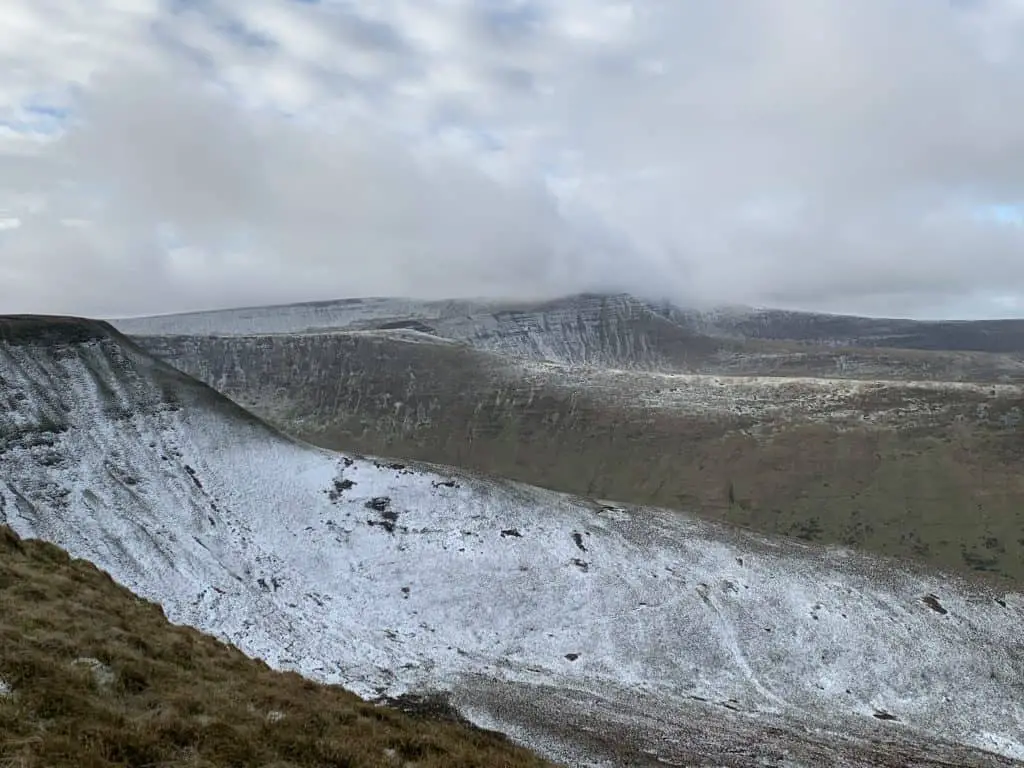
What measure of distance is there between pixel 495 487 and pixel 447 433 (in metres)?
121

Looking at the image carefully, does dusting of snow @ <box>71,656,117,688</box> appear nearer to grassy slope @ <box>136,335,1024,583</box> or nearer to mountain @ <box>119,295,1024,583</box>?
mountain @ <box>119,295,1024,583</box>

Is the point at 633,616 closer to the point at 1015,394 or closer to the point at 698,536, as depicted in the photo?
the point at 698,536

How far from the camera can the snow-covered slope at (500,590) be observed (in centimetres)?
3019

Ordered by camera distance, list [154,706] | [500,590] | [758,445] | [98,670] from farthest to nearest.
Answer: [758,445] → [500,590] → [98,670] → [154,706]

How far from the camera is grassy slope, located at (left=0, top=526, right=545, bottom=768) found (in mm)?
11055

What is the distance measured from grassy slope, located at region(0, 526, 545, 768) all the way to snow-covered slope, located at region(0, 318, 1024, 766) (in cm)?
872

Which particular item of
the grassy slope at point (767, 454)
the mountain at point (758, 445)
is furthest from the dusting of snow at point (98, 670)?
the grassy slope at point (767, 454)

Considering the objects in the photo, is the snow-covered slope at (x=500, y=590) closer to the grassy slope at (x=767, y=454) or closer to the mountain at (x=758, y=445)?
the mountain at (x=758, y=445)

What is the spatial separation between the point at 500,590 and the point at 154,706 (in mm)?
29813

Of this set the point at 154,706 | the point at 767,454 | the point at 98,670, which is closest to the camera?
the point at 154,706

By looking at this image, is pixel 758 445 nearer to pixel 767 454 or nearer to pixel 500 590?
pixel 767 454

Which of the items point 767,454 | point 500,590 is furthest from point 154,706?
point 767,454

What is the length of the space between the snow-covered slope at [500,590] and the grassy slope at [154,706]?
8.72 meters

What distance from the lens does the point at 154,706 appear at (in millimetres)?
13133
